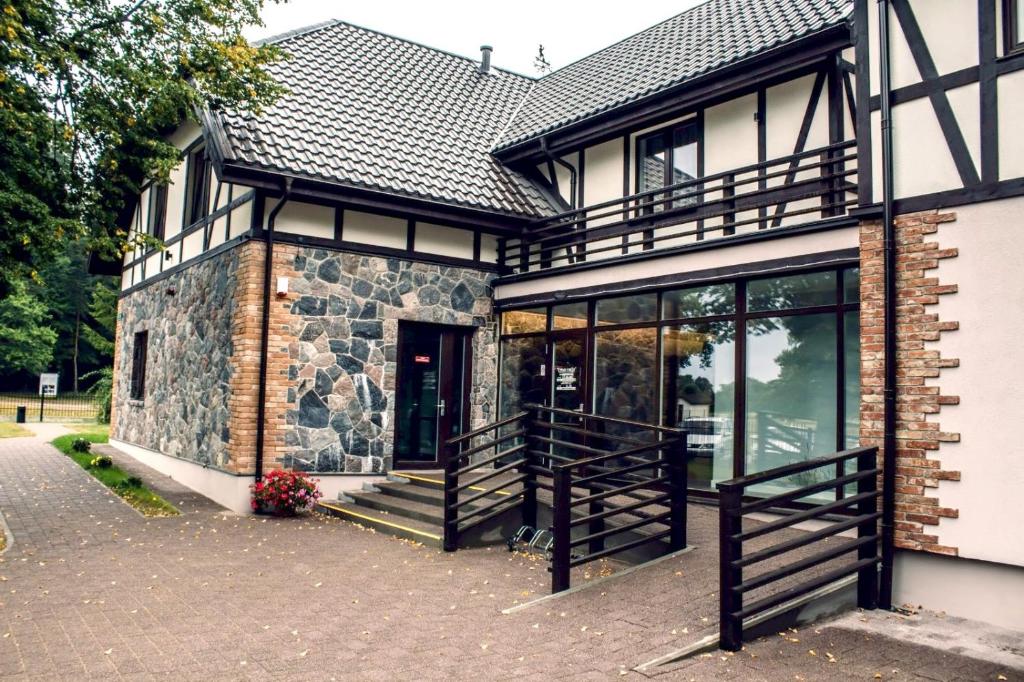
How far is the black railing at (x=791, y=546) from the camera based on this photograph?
5.17m

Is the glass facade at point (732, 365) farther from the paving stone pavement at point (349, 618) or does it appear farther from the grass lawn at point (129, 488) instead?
the grass lawn at point (129, 488)

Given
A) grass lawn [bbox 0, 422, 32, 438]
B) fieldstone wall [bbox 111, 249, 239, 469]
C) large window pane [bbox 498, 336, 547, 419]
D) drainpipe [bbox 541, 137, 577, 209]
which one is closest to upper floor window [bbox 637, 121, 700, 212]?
drainpipe [bbox 541, 137, 577, 209]

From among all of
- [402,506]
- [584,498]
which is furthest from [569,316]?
[584,498]

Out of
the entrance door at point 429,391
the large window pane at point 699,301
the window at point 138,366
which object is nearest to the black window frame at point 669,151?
the large window pane at point 699,301

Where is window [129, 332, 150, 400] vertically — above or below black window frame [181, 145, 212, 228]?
below

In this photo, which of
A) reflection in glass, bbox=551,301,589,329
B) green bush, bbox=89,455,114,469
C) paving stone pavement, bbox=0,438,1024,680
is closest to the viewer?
paving stone pavement, bbox=0,438,1024,680

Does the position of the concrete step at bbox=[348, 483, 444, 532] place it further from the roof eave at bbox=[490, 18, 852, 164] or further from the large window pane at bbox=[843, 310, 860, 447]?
the roof eave at bbox=[490, 18, 852, 164]

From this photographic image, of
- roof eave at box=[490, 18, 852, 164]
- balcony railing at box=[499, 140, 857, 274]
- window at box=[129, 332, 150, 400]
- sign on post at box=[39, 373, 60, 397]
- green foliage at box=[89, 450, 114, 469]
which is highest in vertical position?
roof eave at box=[490, 18, 852, 164]

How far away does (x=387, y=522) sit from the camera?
9.33 metres

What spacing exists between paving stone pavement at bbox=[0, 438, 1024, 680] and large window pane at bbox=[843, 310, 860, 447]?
176cm

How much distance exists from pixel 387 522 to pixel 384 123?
659 centimetres

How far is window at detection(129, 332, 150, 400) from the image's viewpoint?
602 inches

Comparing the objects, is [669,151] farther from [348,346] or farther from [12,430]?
[12,430]

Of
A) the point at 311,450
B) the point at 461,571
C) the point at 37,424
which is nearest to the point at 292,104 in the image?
the point at 311,450
